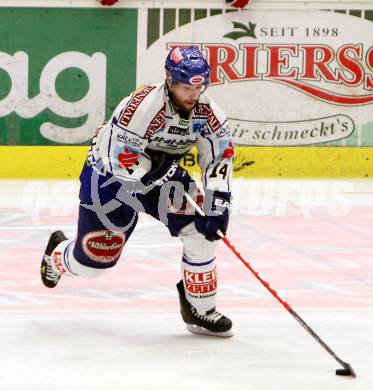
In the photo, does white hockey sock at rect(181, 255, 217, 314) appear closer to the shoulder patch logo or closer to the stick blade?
the shoulder patch logo

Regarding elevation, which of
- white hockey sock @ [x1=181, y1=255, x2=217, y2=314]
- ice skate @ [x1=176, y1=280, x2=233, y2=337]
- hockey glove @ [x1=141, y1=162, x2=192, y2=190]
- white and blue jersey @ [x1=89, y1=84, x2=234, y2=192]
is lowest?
ice skate @ [x1=176, y1=280, x2=233, y2=337]

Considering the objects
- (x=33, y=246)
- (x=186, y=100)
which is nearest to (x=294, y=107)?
(x=33, y=246)

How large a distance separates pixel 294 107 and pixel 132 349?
26.6 ft

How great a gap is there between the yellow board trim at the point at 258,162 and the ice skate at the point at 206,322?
22.5 ft

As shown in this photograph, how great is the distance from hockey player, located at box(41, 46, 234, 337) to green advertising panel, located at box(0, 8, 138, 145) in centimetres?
718

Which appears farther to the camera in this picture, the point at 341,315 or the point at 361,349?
the point at 341,315

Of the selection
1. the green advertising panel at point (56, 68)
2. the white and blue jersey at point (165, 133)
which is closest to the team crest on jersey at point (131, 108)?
the white and blue jersey at point (165, 133)

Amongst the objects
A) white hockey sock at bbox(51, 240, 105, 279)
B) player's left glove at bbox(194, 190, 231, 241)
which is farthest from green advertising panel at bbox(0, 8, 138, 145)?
player's left glove at bbox(194, 190, 231, 241)

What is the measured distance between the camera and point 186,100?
3770 mm

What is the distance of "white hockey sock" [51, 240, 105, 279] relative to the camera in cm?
426

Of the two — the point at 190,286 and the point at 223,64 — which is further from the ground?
the point at 223,64

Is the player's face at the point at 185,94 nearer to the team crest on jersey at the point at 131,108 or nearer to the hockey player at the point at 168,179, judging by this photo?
the hockey player at the point at 168,179

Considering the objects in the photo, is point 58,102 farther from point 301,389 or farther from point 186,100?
point 301,389

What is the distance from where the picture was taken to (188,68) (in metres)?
3.69
